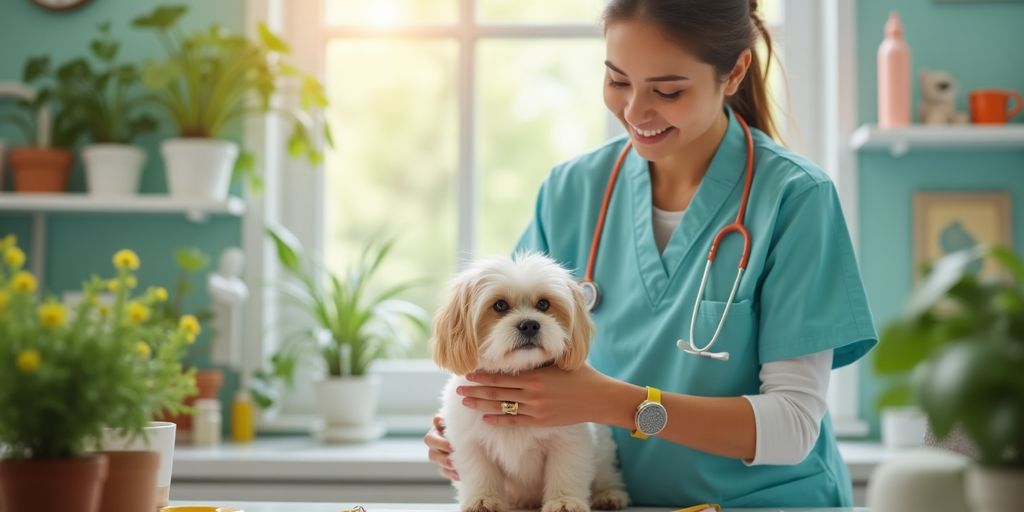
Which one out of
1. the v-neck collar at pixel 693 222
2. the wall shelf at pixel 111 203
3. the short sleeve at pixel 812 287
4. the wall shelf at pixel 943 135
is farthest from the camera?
the wall shelf at pixel 111 203

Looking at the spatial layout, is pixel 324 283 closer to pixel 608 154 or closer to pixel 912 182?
pixel 608 154

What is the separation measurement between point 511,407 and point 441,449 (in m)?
0.25

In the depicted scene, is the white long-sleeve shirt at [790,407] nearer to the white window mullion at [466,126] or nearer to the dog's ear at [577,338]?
the dog's ear at [577,338]

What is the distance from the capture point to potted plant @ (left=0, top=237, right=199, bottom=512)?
919 mm

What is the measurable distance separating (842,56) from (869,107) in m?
0.17

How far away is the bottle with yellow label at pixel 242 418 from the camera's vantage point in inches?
108

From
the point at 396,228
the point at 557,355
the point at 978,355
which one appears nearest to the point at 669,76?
the point at 557,355

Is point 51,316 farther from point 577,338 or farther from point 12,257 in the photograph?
point 577,338

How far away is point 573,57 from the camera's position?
10.1ft

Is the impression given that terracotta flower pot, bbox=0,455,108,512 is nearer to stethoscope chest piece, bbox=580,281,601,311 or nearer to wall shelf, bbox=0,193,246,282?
stethoscope chest piece, bbox=580,281,601,311

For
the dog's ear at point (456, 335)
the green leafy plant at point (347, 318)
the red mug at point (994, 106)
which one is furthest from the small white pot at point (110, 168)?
the red mug at point (994, 106)

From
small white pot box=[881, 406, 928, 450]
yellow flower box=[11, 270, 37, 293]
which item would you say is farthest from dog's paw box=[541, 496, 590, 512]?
small white pot box=[881, 406, 928, 450]

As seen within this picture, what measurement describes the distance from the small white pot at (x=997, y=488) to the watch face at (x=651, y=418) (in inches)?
24.7

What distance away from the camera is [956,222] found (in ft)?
9.09
